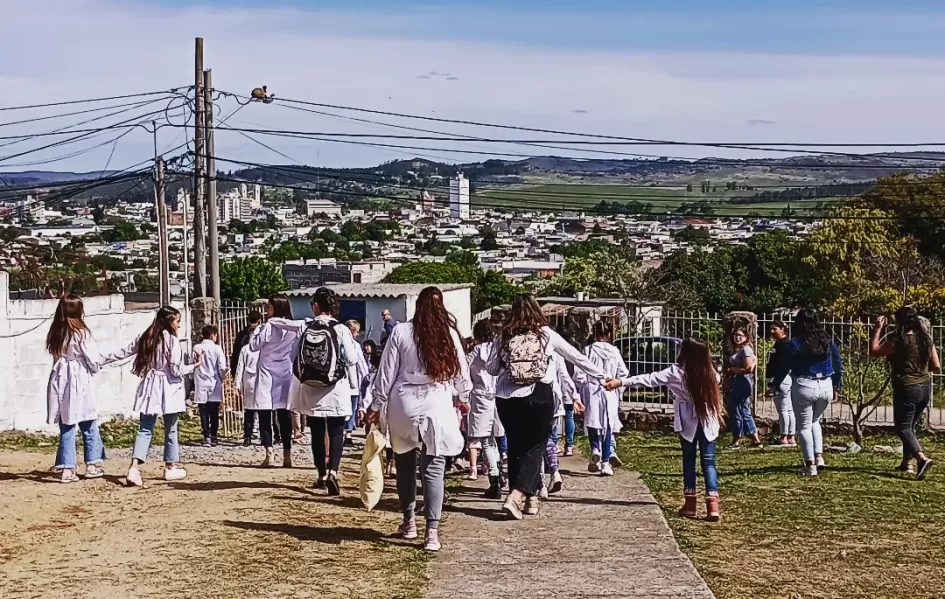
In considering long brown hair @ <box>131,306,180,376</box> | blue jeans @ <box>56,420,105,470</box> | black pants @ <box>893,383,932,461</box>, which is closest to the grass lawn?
black pants @ <box>893,383,932,461</box>

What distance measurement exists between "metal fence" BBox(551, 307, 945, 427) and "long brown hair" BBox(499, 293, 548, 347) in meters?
7.32

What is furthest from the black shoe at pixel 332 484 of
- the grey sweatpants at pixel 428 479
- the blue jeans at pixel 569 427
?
the blue jeans at pixel 569 427

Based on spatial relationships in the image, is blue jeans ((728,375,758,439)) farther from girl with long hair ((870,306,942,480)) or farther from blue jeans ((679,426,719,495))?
blue jeans ((679,426,719,495))

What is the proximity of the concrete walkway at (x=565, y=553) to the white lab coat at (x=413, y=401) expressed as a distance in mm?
725

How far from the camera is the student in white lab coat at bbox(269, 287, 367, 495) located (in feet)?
31.8

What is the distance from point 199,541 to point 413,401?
67.5 inches

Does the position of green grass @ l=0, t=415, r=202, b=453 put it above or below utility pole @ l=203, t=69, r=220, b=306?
below

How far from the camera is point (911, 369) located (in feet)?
37.4

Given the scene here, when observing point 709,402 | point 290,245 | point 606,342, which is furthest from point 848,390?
point 290,245

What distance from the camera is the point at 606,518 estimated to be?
930 cm

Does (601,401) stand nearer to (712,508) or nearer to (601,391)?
(601,391)

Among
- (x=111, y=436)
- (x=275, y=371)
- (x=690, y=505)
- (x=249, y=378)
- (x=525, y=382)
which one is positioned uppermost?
(x=525, y=382)

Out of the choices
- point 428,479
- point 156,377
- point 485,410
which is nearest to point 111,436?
→ point 156,377

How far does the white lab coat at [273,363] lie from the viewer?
1117 cm
